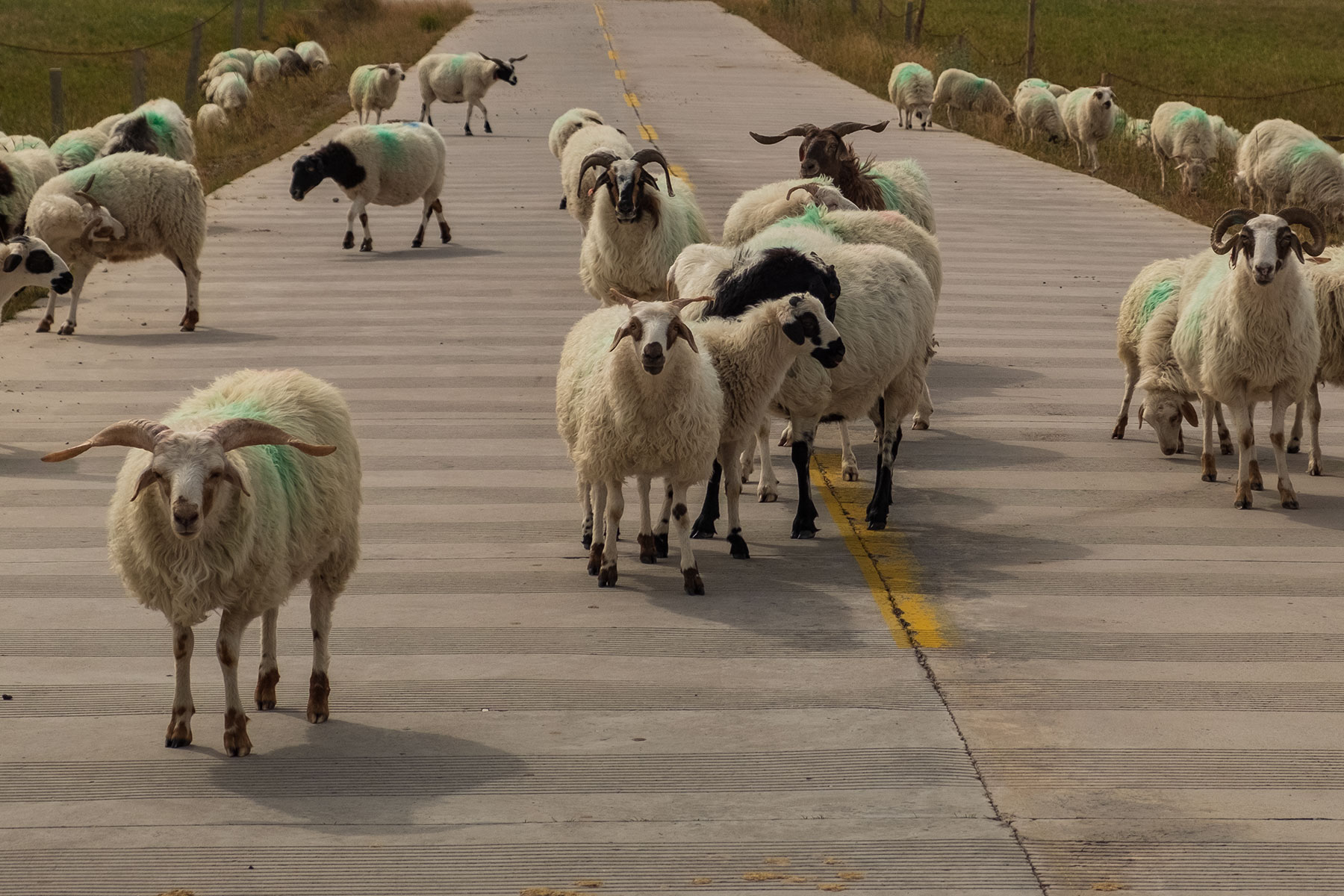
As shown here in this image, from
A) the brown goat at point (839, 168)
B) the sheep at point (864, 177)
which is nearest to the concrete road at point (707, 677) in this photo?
the sheep at point (864, 177)

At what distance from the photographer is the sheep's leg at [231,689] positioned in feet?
19.2

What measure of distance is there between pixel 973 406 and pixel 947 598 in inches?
166

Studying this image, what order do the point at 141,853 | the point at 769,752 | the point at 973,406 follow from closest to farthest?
the point at 141,853 < the point at 769,752 < the point at 973,406

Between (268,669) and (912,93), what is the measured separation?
25102mm

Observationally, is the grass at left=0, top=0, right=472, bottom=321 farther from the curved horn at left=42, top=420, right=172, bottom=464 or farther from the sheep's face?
the curved horn at left=42, top=420, right=172, bottom=464

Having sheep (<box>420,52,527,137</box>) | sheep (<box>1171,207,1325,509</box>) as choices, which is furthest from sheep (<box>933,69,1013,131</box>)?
sheep (<box>1171,207,1325,509</box>)

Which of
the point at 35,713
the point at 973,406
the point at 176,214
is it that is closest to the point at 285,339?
the point at 176,214

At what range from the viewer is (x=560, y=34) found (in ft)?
159

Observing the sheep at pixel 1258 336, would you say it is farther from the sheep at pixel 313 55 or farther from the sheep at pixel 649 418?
the sheep at pixel 313 55

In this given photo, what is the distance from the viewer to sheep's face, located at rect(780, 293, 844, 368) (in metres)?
8.16

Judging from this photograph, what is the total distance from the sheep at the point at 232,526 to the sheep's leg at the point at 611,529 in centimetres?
161

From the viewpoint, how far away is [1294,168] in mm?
20875

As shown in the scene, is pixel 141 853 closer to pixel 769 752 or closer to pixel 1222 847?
pixel 769 752

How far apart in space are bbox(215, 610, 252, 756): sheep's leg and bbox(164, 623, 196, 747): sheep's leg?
12cm
